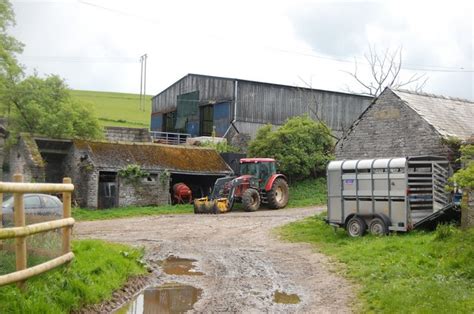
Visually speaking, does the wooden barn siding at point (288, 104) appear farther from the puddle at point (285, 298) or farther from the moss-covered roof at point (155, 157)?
the puddle at point (285, 298)

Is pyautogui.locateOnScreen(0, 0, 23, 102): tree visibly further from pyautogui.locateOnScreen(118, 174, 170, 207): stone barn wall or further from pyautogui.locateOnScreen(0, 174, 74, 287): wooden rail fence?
pyautogui.locateOnScreen(0, 174, 74, 287): wooden rail fence

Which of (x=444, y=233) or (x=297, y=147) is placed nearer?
(x=444, y=233)

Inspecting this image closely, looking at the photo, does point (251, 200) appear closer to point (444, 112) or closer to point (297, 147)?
point (297, 147)

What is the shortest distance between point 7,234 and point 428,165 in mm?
13516

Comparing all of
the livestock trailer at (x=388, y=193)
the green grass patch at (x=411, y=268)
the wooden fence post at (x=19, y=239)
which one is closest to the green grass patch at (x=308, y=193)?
the livestock trailer at (x=388, y=193)

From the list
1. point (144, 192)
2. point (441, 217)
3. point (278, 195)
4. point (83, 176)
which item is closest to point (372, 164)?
point (441, 217)

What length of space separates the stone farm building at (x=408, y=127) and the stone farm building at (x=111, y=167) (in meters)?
12.0

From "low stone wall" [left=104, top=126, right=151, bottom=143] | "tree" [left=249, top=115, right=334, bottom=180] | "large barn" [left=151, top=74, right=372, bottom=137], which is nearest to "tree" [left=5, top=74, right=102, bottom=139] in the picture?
"low stone wall" [left=104, top=126, right=151, bottom=143]

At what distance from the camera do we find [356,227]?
17297 mm

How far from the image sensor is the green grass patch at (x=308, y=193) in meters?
31.0

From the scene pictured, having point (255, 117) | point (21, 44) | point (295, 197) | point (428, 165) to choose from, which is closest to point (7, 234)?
point (428, 165)

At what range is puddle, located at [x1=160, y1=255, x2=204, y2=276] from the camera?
40.8ft

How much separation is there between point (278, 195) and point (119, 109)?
53.6 metres

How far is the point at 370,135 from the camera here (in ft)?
68.1
